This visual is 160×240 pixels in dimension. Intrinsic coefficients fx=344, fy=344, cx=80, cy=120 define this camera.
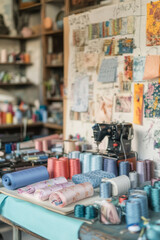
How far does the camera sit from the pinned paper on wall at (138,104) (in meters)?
2.96

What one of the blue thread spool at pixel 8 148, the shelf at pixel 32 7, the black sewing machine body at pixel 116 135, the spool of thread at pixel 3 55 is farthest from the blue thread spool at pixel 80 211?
the shelf at pixel 32 7

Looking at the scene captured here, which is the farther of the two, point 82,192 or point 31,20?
point 31,20

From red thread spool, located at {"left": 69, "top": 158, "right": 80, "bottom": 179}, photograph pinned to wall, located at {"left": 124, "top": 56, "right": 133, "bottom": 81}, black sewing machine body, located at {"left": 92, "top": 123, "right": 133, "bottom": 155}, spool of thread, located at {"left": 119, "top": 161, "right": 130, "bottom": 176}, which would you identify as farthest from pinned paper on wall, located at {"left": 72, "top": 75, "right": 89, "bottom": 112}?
spool of thread, located at {"left": 119, "top": 161, "right": 130, "bottom": 176}

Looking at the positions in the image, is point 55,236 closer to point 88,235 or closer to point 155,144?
point 88,235

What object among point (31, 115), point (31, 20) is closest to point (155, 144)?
point (31, 115)

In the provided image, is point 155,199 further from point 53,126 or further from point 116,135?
point 53,126

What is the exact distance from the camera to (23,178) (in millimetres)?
2500

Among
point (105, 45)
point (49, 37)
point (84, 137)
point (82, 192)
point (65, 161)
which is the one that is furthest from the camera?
point (49, 37)

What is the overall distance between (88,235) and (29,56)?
16.6 ft

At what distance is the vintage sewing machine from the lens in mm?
2791

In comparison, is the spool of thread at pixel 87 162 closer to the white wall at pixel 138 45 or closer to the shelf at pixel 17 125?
the white wall at pixel 138 45

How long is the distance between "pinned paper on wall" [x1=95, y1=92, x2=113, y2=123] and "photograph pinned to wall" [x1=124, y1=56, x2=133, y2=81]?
0.88 ft

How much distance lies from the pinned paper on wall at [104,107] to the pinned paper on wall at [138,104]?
30 cm

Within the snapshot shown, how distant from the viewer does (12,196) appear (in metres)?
2.38
